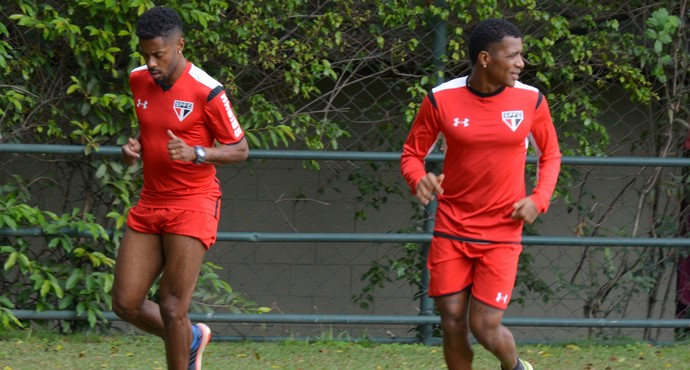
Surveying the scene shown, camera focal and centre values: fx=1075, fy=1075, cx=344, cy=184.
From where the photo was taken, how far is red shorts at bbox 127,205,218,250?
5.39 meters

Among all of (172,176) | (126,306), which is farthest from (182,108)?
(126,306)

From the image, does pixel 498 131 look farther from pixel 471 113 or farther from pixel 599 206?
pixel 599 206

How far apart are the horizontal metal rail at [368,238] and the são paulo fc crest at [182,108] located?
5.26ft

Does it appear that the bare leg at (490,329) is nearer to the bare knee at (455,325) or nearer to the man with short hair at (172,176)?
the bare knee at (455,325)

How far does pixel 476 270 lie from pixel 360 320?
201 cm

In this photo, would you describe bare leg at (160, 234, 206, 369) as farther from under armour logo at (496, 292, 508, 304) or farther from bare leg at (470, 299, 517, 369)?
under armour logo at (496, 292, 508, 304)

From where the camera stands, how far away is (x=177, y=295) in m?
5.37

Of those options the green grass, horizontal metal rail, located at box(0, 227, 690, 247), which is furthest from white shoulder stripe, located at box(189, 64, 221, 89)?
the green grass

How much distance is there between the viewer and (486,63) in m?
5.01

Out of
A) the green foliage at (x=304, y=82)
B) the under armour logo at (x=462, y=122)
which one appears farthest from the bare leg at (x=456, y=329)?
the green foliage at (x=304, y=82)

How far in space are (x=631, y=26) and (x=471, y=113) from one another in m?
2.88

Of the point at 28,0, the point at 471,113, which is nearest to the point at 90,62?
the point at 28,0

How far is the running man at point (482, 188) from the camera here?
502 centimetres

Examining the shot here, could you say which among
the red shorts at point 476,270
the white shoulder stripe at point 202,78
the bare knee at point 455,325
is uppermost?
the white shoulder stripe at point 202,78
